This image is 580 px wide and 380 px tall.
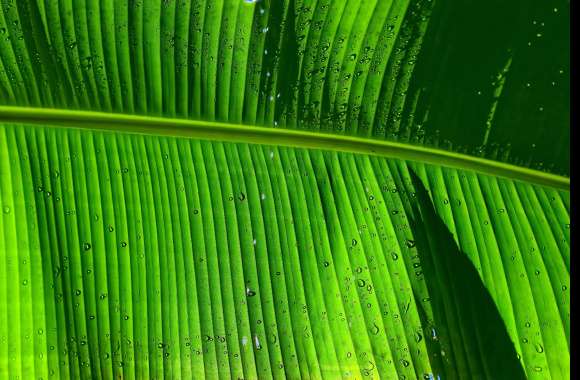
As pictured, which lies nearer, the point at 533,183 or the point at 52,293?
the point at 52,293

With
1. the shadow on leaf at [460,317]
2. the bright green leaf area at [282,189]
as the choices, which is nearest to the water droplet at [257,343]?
the bright green leaf area at [282,189]

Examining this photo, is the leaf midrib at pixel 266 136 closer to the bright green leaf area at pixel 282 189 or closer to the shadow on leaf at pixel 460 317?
the bright green leaf area at pixel 282 189

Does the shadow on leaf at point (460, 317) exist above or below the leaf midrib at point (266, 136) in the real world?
below

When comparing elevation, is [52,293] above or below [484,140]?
below

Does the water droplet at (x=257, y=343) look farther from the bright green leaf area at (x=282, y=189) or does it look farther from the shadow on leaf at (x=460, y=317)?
the shadow on leaf at (x=460, y=317)

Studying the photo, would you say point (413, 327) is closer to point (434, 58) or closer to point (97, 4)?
point (434, 58)
